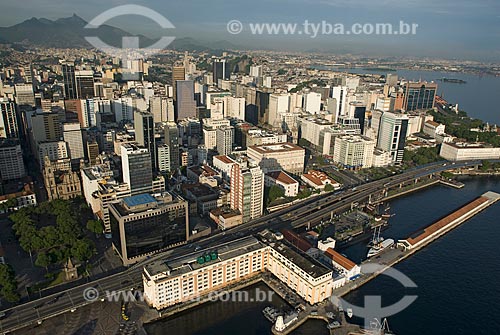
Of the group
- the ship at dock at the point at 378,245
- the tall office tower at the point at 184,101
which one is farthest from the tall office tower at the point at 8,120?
the ship at dock at the point at 378,245

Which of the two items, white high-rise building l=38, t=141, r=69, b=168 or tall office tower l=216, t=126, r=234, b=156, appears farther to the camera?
tall office tower l=216, t=126, r=234, b=156

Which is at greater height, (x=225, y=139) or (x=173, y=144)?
(x=173, y=144)

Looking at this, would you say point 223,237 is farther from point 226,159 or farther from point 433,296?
point 433,296

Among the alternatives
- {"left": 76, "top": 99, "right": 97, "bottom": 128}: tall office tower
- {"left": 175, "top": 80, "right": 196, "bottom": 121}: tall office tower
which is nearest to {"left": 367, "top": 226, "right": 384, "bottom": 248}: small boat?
{"left": 175, "top": 80, "right": 196, "bottom": 121}: tall office tower

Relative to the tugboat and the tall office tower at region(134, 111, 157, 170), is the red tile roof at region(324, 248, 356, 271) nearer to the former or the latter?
the tugboat

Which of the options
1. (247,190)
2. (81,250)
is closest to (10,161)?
(81,250)

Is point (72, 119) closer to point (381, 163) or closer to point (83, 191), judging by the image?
point (83, 191)
